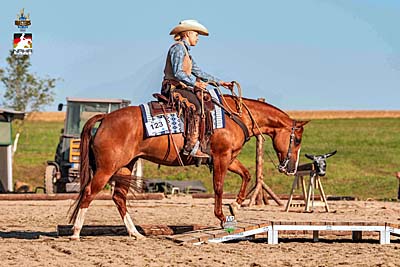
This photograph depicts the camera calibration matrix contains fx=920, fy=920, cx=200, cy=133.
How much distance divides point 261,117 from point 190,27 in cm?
163

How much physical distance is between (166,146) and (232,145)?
3.06ft

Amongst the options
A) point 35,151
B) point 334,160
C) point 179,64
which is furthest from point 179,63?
point 35,151

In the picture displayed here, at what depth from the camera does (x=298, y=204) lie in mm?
19250

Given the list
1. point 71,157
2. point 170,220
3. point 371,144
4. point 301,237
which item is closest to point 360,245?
point 301,237

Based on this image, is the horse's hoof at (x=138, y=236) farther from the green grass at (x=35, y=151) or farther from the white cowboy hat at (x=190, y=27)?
the green grass at (x=35, y=151)

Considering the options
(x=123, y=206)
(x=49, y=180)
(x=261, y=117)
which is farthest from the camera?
(x=49, y=180)

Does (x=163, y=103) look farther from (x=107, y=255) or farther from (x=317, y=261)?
(x=317, y=261)

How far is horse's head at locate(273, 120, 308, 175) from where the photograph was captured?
1327 centimetres

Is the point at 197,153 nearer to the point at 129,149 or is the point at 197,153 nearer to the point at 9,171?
the point at 129,149

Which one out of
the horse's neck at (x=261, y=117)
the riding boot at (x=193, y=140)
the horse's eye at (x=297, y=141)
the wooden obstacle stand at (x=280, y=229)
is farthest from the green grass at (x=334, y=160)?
the wooden obstacle stand at (x=280, y=229)

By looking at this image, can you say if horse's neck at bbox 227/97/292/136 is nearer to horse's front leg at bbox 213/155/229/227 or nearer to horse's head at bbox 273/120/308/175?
horse's head at bbox 273/120/308/175

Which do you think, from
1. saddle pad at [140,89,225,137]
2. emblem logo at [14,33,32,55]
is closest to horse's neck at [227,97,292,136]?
saddle pad at [140,89,225,137]

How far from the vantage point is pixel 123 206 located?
12406 millimetres

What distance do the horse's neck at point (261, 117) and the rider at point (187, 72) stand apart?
0.53 metres
